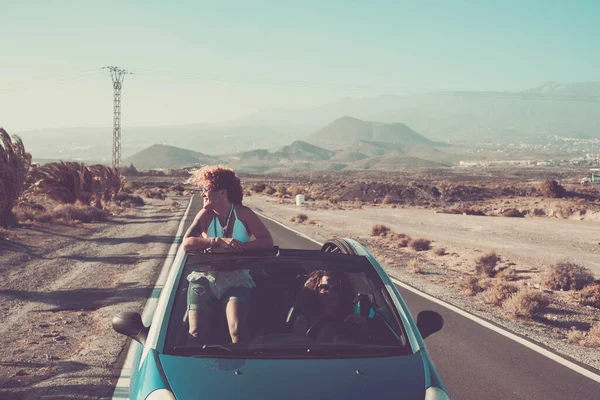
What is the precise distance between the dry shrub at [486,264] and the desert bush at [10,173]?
53.1 feet

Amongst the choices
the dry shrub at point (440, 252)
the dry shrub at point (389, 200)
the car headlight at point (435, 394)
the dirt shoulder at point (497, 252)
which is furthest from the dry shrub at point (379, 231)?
the dry shrub at point (389, 200)

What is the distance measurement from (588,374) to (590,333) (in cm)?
216

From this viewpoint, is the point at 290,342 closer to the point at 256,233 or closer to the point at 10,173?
the point at 256,233

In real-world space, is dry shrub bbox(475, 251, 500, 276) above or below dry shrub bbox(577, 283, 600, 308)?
below

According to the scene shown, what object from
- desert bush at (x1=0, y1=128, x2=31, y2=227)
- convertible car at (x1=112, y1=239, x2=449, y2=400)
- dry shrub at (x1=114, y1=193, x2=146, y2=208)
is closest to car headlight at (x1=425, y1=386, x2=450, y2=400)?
convertible car at (x1=112, y1=239, x2=449, y2=400)

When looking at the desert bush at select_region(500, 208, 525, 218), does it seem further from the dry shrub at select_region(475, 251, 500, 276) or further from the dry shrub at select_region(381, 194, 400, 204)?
the dry shrub at select_region(475, 251, 500, 276)

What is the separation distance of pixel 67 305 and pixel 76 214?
21.2 meters

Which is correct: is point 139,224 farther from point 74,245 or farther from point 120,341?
point 120,341

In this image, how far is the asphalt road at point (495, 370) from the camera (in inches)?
248

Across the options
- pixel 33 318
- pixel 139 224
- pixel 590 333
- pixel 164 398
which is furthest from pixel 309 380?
pixel 139 224

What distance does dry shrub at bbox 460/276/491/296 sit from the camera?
13.0 m

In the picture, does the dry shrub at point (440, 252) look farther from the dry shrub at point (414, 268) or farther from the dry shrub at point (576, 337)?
the dry shrub at point (576, 337)

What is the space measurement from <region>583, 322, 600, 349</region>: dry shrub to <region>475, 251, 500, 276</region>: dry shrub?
7.27 metres

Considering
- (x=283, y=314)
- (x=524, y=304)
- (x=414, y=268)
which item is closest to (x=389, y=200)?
(x=414, y=268)
